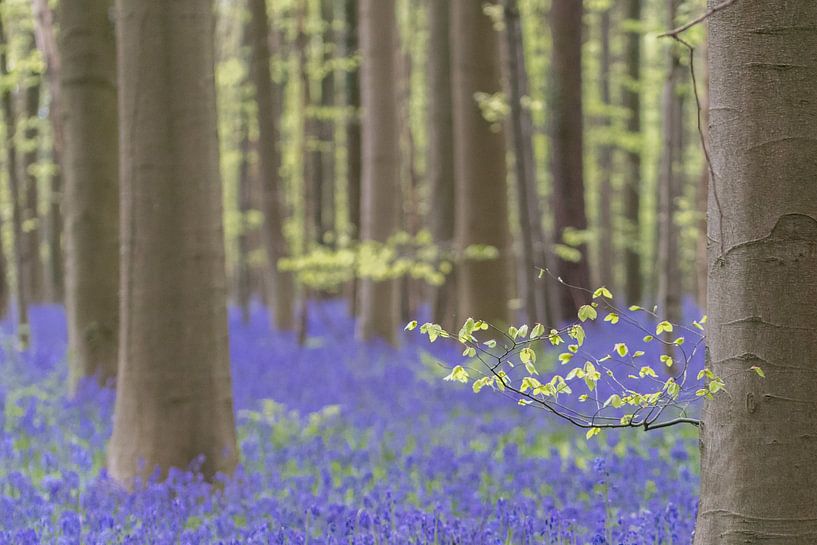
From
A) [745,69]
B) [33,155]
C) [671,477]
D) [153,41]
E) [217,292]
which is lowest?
[671,477]

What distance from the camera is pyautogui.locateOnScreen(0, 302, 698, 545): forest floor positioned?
427cm

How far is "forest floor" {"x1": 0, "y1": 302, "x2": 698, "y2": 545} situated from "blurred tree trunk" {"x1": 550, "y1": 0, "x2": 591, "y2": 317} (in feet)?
20.3

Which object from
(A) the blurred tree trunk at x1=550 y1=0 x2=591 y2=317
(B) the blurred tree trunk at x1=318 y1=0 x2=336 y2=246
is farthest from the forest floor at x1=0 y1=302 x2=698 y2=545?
(B) the blurred tree trunk at x1=318 y1=0 x2=336 y2=246

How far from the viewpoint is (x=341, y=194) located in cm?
3900

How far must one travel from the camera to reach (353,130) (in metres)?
19.4

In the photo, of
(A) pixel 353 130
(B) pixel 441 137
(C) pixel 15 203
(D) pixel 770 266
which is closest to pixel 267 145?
(B) pixel 441 137

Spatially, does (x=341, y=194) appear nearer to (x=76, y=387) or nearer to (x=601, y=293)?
(x=76, y=387)

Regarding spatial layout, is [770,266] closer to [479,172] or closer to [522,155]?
[522,155]

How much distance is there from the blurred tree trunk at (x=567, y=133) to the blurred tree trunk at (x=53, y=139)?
25.9 ft

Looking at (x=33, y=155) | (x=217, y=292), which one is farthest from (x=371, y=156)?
(x=33, y=155)

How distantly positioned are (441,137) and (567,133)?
2.33 metres

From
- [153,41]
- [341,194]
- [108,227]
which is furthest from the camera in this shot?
[341,194]

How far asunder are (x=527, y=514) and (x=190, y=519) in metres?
1.75

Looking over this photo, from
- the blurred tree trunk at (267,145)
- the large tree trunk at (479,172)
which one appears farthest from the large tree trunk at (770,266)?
the blurred tree trunk at (267,145)
